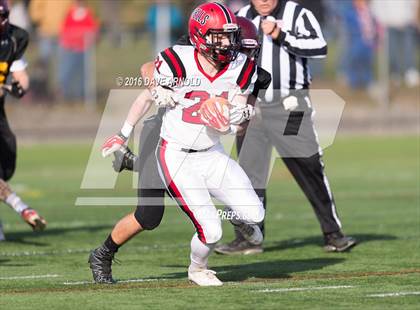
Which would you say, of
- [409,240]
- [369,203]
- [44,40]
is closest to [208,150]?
[409,240]

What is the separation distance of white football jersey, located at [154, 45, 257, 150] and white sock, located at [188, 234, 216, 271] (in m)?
0.58

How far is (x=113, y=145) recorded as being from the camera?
23.6 ft

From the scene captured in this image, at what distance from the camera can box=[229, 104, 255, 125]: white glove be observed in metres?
7.17

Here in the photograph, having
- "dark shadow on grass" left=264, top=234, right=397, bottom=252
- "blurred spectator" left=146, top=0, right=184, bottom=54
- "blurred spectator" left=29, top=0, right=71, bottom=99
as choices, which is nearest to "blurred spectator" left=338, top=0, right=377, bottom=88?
"blurred spectator" left=146, top=0, right=184, bottom=54

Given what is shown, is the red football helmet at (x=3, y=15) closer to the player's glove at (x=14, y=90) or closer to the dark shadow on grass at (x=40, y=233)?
the player's glove at (x=14, y=90)

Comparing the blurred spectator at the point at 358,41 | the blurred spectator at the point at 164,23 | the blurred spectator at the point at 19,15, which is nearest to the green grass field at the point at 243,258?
the blurred spectator at the point at 19,15

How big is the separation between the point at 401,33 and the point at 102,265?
14.4 meters

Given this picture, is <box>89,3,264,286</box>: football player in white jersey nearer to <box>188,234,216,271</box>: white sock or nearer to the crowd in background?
<box>188,234,216,271</box>: white sock

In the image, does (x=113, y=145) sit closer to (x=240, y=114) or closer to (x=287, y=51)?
(x=240, y=114)

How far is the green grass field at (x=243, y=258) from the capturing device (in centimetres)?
673

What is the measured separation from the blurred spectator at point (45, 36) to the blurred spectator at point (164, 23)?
1927 millimetres

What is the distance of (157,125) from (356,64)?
13.9 m

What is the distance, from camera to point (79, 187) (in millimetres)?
14398

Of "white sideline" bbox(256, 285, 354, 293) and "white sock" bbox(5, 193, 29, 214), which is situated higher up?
"white sideline" bbox(256, 285, 354, 293)
